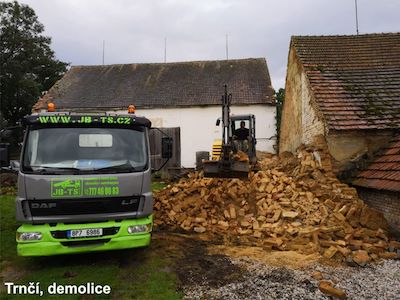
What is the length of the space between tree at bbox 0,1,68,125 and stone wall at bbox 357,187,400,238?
102 ft

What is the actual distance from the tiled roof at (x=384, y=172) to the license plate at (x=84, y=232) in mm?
6512

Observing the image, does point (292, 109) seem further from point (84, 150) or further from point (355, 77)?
point (84, 150)

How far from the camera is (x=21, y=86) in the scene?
32.8 meters

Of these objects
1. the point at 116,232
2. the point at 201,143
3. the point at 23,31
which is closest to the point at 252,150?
the point at 116,232

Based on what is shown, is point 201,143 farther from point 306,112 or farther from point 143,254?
point 143,254

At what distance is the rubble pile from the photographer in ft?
25.8

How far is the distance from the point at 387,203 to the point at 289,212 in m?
2.45

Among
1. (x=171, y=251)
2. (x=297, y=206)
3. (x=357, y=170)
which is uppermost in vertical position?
(x=357, y=170)

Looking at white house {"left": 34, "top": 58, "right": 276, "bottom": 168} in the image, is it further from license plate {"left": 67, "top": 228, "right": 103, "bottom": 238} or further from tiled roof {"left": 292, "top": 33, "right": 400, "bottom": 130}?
license plate {"left": 67, "top": 228, "right": 103, "bottom": 238}

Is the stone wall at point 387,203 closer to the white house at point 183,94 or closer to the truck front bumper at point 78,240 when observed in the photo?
the truck front bumper at point 78,240

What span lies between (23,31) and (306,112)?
31143mm

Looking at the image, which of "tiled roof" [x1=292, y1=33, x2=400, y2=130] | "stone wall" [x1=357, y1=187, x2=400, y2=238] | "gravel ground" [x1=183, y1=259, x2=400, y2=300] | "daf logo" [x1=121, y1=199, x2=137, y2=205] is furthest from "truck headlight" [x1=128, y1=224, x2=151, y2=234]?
"tiled roof" [x1=292, y1=33, x2=400, y2=130]

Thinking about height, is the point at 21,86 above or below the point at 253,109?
above

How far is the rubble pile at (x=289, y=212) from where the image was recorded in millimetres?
7863
